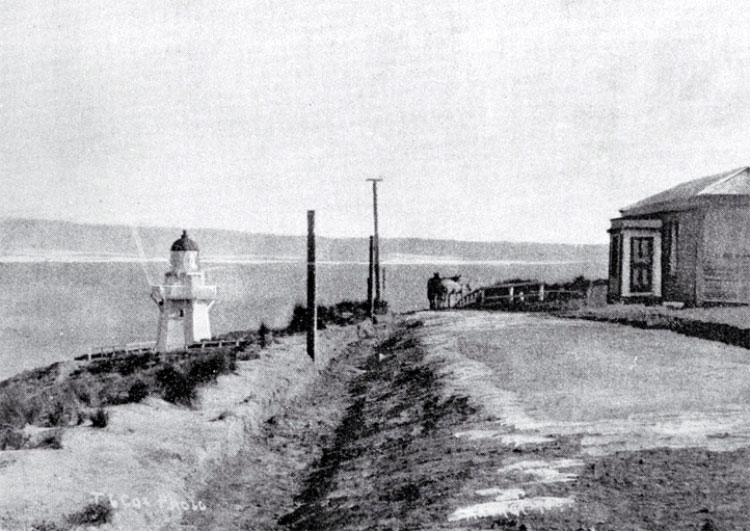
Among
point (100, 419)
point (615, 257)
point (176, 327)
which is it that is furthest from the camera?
point (176, 327)

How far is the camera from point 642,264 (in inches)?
1113

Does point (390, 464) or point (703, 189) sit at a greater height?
point (703, 189)

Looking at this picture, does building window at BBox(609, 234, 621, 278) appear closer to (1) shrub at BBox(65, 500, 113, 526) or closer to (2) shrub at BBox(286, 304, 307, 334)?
(2) shrub at BBox(286, 304, 307, 334)

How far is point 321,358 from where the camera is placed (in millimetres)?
25312

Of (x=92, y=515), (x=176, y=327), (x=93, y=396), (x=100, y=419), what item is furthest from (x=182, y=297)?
(x=92, y=515)

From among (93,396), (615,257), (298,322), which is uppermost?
(615,257)

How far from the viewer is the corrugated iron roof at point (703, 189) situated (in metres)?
25.4

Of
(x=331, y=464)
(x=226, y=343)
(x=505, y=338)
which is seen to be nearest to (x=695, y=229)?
(x=505, y=338)

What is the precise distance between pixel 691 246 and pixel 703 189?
5.99 feet

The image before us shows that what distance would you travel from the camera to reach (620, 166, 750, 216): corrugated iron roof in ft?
83.2

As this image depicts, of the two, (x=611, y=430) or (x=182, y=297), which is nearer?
(x=611, y=430)

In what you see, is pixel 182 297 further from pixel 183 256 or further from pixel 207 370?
pixel 207 370

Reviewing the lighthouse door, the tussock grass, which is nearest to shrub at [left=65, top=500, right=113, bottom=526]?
the tussock grass

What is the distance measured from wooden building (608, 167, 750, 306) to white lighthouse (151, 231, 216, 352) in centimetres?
2297
